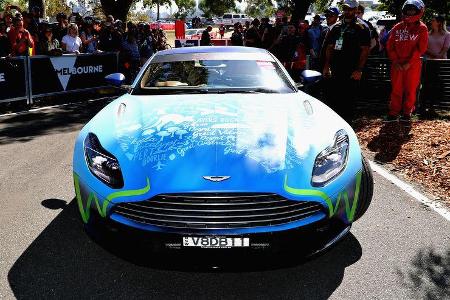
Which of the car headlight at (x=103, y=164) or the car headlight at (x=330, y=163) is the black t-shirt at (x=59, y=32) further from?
the car headlight at (x=330, y=163)

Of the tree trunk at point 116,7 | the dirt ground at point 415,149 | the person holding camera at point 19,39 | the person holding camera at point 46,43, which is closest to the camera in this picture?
the dirt ground at point 415,149

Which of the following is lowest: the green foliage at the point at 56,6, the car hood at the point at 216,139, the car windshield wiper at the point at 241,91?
the car hood at the point at 216,139

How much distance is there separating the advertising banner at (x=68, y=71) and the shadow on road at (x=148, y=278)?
24.5 feet

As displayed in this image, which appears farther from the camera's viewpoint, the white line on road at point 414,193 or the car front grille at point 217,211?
the white line on road at point 414,193

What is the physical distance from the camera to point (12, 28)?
34.6ft

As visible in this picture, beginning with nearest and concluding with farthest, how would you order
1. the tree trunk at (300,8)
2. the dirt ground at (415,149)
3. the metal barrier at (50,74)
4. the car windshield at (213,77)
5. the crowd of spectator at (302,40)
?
the car windshield at (213,77) < the dirt ground at (415,149) < the crowd of spectator at (302,40) < the metal barrier at (50,74) < the tree trunk at (300,8)

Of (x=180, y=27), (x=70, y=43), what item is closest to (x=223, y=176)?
(x=70, y=43)

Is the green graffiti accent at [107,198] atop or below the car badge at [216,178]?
below

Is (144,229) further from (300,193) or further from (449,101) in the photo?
(449,101)

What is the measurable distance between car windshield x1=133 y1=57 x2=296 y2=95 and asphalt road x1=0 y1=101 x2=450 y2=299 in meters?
1.45

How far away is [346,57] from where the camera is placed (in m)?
7.70

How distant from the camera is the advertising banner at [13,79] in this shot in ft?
31.8

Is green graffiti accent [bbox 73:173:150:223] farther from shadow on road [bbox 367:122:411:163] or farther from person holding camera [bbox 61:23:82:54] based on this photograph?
person holding camera [bbox 61:23:82:54]

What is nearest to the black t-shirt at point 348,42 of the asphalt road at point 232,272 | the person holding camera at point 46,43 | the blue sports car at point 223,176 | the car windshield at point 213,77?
the car windshield at point 213,77
